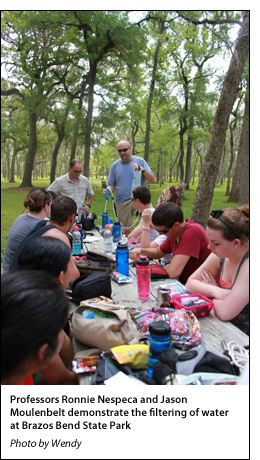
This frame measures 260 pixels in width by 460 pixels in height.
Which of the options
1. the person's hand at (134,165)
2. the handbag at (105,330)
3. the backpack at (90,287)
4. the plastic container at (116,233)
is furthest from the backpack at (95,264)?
the person's hand at (134,165)


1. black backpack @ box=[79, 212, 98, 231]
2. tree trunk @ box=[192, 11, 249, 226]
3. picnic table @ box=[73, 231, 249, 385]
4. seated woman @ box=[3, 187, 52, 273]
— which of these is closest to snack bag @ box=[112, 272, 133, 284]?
picnic table @ box=[73, 231, 249, 385]

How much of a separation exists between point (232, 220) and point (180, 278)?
1.14 m

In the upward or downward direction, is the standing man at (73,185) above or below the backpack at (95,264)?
above

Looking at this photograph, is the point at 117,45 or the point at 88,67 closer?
the point at 117,45

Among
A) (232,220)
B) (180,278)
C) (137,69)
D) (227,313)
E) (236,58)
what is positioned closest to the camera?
(227,313)

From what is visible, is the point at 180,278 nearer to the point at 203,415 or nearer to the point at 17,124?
the point at 203,415

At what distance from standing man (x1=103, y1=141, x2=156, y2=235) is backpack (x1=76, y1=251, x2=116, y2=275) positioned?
2.41 m

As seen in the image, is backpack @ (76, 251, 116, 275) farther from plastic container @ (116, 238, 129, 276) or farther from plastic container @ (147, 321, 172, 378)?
plastic container @ (147, 321, 172, 378)

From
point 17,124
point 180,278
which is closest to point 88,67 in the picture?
point 17,124

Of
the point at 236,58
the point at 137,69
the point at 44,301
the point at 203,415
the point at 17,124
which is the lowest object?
the point at 203,415

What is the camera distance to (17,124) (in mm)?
22391

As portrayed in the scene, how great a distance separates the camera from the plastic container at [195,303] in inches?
74.5

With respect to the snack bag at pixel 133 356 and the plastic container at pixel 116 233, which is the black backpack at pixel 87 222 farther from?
the snack bag at pixel 133 356

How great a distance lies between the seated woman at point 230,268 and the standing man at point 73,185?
11.8 ft
